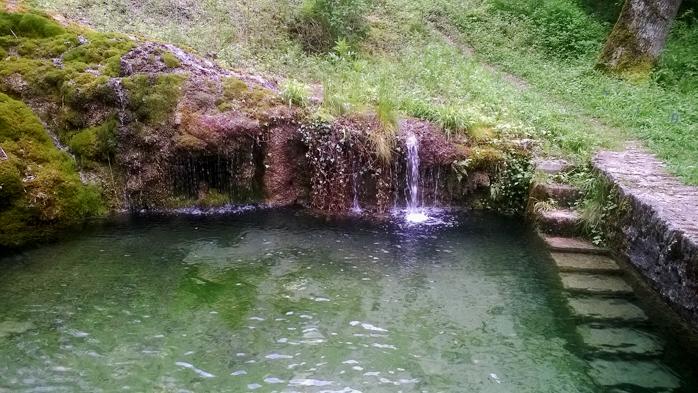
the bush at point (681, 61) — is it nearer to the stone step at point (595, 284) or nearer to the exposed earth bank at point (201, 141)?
the exposed earth bank at point (201, 141)

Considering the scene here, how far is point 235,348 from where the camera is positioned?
4500 mm

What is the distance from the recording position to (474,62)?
463 inches

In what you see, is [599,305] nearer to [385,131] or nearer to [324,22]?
[385,131]

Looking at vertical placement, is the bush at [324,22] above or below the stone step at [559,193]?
above

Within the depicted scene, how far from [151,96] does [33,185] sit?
1.87m

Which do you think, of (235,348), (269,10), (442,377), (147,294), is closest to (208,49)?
(269,10)

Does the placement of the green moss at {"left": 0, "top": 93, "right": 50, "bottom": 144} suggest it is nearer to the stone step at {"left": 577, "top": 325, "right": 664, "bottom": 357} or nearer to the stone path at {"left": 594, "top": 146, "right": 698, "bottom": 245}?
the stone step at {"left": 577, "top": 325, "right": 664, "bottom": 357}

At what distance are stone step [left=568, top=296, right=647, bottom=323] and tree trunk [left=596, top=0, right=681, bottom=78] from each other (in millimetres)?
7516

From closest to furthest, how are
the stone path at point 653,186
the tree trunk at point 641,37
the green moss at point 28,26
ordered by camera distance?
the stone path at point 653,186, the green moss at point 28,26, the tree trunk at point 641,37

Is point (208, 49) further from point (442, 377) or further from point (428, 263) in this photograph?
point (442, 377)

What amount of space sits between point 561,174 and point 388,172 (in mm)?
2285

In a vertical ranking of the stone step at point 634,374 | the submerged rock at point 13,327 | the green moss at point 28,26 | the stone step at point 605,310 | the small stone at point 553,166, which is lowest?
the stone step at point 634,374

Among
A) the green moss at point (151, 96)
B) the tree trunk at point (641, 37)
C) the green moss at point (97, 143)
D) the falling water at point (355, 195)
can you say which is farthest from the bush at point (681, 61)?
the green moss at point (97, 143)

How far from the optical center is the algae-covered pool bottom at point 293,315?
4188 millimetres
